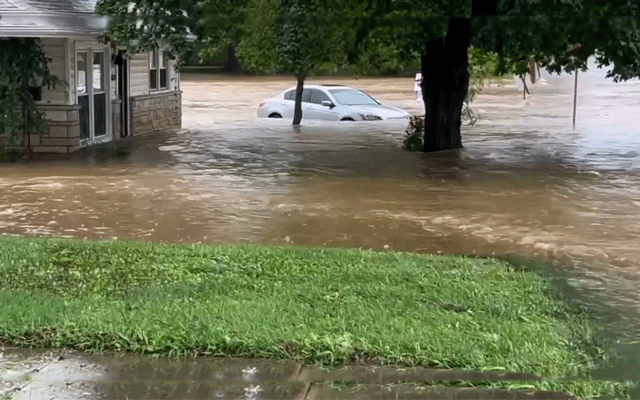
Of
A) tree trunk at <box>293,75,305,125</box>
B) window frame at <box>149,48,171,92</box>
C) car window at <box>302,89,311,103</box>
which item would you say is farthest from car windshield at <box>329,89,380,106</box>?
window frame at <box>149,48,171,92</box>

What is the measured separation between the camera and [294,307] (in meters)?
6.67

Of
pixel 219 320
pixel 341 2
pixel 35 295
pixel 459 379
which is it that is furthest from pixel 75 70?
pixel 459 379

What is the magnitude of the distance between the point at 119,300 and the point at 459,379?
2721mm

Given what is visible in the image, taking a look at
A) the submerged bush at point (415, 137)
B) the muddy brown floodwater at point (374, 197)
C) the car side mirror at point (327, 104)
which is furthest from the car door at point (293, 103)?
the submerged bush at point (415, 137)

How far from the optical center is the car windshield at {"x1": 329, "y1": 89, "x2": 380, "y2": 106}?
91.7 ft

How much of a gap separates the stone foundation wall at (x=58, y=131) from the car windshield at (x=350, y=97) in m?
11.2

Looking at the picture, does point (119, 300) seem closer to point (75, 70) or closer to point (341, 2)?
point (341, 2)

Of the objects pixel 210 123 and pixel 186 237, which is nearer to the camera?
pixel 186 237

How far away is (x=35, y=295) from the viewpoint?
7.04m

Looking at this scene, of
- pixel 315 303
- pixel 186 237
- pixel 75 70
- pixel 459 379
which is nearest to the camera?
pixel 459 379

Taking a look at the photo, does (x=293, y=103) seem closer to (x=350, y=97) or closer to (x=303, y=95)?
(x=303, y=95)

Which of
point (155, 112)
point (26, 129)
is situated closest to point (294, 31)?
point (26, 129)

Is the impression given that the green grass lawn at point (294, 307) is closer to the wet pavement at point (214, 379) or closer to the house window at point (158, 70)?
the wet pavement at point (214, 379)

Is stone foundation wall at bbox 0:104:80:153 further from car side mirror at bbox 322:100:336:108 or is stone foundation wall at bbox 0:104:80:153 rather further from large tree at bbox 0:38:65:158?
car side mirror at bbox 322:100:336:108
